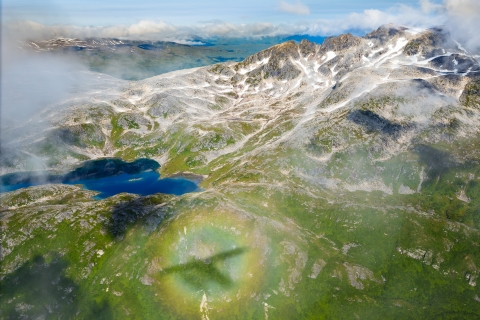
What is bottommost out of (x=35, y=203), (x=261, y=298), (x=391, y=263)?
(x=35, y=203)

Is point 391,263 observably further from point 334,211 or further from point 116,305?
point 116,305

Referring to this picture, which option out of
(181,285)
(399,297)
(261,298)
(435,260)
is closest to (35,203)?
(181,285)

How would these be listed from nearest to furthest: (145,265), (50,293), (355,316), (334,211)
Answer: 1. (355,316)
2. (50,293)
3. (145,265)
4. (334,211)

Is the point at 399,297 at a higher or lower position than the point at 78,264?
higher

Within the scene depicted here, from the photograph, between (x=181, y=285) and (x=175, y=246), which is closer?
(x=181, y=285)

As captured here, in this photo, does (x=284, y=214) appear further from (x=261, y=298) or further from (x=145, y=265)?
(x=145, y=265)

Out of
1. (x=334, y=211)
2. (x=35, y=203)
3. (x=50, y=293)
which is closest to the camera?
(x=50, y=293)
